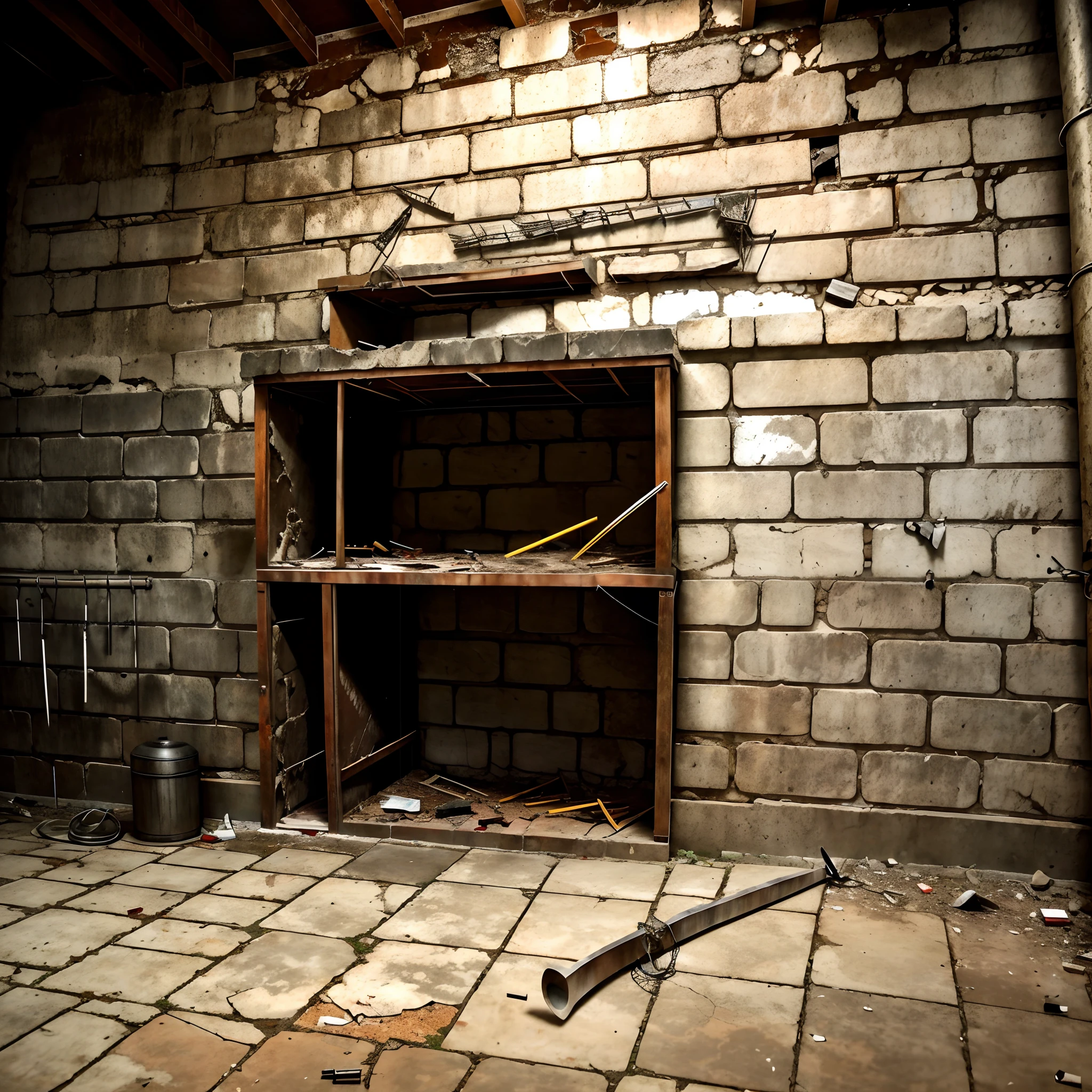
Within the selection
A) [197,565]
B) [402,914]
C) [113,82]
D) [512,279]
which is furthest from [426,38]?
[402,914]

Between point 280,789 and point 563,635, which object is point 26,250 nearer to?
point 280,789

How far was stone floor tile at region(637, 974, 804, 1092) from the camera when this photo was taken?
2.12 meters

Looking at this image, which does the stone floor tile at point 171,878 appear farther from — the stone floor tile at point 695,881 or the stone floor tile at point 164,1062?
the stone floor tile at point 695,881

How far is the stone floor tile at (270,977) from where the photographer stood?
242cm

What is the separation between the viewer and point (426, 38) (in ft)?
13.8

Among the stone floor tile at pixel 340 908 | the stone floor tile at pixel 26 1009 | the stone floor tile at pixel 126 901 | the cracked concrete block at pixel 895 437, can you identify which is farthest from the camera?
the cracked concrete block at pixel 895 437

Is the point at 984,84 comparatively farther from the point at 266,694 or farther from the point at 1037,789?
the point at 266,694

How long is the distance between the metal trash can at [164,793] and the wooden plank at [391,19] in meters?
3.78

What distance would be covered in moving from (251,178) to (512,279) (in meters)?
1.76

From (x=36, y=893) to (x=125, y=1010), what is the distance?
119 cm

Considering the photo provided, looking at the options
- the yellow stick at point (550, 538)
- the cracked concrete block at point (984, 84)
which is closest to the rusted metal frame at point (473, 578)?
the yellow stick at point (550, 538)

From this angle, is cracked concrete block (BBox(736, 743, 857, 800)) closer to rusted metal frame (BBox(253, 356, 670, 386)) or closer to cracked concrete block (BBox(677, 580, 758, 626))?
cracked concrete block (BBox(677, 580, 758, 626))

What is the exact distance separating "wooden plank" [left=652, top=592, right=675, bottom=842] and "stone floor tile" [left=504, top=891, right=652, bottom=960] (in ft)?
1.52

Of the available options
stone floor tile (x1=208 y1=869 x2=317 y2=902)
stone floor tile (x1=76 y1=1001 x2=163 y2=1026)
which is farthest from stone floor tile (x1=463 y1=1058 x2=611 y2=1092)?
stone floor tile (x1=208 y1=869 x2=317 y2=902)
